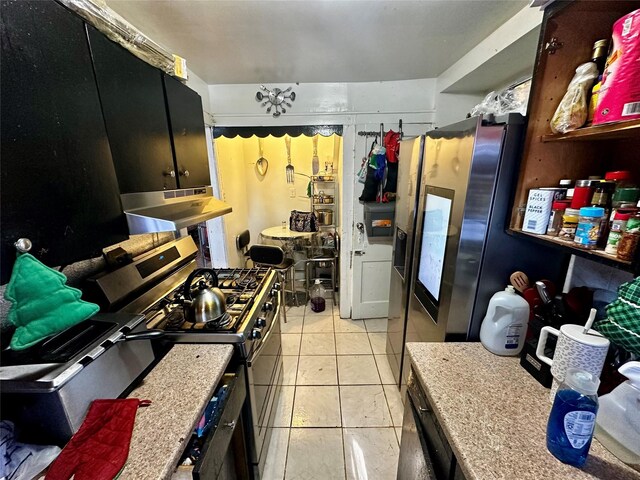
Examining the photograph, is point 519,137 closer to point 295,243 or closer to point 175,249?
point 175,249

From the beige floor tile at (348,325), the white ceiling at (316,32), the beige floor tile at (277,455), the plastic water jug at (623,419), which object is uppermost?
the white ceiling at (316,32)

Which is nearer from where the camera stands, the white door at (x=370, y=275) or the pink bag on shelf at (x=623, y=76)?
the pink bag on shelf at (x=623, y=76)

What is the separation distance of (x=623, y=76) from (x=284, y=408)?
226 cm

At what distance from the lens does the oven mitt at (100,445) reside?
603 millimetres

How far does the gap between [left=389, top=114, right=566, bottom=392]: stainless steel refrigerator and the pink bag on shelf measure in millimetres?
254

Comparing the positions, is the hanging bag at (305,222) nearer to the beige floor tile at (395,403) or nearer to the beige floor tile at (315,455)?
the beige floor tile at (395,403)

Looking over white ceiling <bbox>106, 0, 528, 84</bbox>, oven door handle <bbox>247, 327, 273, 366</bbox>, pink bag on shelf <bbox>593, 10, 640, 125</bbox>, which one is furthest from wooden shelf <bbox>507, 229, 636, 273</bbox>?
oven door handle <bbox>247, 327, 273, 366</bbox>

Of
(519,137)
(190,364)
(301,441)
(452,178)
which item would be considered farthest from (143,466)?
(519,137)

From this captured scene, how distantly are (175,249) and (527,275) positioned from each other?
1949 millimetres

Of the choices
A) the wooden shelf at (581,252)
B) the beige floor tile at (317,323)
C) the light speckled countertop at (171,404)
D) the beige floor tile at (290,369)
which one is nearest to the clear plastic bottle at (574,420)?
the wooden shelf at (581,252)

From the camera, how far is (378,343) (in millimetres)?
2479

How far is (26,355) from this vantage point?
2.32 ft

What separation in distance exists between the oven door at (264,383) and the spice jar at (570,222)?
1.34 metres

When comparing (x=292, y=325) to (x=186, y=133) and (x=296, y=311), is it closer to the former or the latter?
(x=296, y=311)
